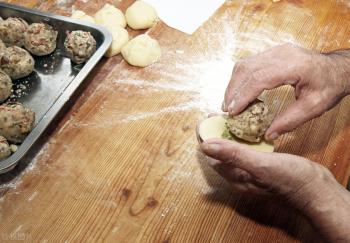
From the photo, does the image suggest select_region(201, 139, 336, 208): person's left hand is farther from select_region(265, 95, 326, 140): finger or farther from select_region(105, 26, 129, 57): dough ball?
select_region(105, 26, 129, 57): dough ball

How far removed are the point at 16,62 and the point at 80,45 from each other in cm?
26

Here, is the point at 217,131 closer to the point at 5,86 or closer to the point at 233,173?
the point at 233,173

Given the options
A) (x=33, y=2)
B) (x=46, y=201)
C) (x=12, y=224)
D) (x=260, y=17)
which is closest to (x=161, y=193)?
(x=46, y=201)

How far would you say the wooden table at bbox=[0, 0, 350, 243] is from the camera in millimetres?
1358

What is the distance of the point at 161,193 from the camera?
144 cm

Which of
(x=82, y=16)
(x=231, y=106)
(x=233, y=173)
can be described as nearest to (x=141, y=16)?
(x=82, y=16)

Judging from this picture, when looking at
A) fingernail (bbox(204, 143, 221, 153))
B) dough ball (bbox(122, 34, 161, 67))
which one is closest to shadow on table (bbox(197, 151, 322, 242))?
fingernail (bbox(204, 143, 221, 153))

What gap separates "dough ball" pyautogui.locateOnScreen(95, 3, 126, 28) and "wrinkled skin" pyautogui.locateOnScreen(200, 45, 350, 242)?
0.79 meters

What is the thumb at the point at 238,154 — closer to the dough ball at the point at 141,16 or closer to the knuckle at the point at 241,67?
the knuckle at the point at 241,67

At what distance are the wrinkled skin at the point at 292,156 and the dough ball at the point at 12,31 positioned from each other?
97 cm

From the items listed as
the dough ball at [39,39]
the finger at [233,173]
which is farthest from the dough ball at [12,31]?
the finger at [233,173]

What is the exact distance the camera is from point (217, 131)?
4.45 ft

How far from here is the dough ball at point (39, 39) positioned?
1720 millimetres

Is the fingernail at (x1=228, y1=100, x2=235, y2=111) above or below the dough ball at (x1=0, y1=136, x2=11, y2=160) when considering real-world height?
above
